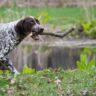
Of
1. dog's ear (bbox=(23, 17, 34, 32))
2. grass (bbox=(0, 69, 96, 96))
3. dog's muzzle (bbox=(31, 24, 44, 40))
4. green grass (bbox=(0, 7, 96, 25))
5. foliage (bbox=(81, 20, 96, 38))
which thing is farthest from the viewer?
green grass (bbox=(0, 7, 96, 25))

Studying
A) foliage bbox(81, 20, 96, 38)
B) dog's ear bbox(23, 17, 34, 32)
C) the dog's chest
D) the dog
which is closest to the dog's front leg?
the dog

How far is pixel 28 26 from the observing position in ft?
34.4

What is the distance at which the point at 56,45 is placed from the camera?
2034 centimetres

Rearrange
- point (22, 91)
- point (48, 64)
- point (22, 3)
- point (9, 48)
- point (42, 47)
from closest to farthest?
point (22, 91), point (9, 48), point (48, 64), point (42, 47), point (22, 3)

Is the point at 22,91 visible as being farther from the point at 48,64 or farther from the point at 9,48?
the point at 48,64

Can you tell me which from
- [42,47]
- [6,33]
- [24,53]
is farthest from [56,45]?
[6,33]

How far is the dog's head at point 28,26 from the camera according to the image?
10.4 m

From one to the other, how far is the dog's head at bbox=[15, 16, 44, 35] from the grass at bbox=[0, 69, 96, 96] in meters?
0.76

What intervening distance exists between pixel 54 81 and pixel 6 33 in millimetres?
1471

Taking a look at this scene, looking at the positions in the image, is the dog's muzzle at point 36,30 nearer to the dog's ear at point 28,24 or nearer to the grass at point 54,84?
the dog's ear at point 28,24

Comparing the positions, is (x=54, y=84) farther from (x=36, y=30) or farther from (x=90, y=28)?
(x=90, y=28)

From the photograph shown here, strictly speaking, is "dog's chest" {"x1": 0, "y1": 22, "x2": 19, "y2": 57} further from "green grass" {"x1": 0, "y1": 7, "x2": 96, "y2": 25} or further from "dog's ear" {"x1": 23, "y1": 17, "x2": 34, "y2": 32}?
"green grass" {"x1": 0, "y1": 7, "x2": 96, "y2": 25}

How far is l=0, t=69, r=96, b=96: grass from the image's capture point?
898cm

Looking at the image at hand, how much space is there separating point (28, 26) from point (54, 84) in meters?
1.46
